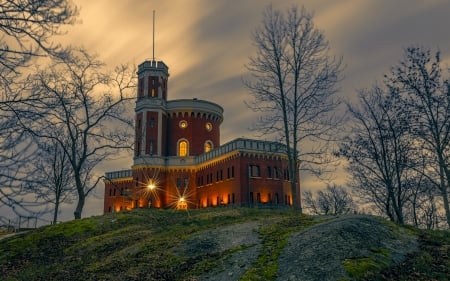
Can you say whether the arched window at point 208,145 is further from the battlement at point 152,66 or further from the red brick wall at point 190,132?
the battlement at point 152,66

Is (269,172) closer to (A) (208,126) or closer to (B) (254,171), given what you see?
(B) (254,171)

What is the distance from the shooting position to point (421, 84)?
19266 mm

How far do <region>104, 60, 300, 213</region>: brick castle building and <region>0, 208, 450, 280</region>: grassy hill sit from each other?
22.6 metres

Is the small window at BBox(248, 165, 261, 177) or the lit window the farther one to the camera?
the lit window

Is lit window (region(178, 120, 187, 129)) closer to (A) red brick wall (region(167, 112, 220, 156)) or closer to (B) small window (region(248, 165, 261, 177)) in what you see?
(A) red brick wall (region(167, 112, 220, 156))

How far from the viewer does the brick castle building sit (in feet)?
138

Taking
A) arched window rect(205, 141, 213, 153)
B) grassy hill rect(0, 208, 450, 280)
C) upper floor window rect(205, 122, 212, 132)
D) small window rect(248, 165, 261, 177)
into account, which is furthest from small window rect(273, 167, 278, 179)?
grassy hill rect(0, 208, 450, 280)

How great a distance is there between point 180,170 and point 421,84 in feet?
119

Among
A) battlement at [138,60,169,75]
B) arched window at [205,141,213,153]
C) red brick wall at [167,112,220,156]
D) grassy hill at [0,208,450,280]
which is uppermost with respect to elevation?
battlement at [138,60,169,75]

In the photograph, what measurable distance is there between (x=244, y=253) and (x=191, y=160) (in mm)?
39334

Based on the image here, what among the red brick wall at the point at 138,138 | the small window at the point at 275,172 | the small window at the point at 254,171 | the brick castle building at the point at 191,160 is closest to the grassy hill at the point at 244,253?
the small window at the point at 254,171

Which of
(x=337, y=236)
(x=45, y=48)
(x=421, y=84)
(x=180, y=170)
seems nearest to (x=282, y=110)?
(x=421, y=84)

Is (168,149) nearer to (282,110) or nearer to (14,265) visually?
(282,110)

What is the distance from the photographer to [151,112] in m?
51.3
